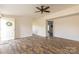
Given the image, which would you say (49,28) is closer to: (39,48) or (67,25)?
(67,25)

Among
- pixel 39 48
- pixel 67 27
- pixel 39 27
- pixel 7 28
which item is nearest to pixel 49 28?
pixel 39 27

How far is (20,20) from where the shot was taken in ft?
30.1

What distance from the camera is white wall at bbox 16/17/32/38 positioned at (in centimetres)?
912

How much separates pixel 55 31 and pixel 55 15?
2040 millimetres

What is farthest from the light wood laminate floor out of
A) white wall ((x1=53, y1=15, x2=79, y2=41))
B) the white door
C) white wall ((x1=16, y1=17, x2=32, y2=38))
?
white wall ((x1=16, y1=17, x2=32, y2=38))

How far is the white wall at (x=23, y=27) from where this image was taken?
29.9 feet

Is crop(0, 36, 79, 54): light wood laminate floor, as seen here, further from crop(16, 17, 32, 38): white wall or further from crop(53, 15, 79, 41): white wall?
crop(16, 17, 32, 38): white wall

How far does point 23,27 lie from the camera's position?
368 inches

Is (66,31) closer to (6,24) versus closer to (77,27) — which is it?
(77,27)

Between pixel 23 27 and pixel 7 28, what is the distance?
132 cm

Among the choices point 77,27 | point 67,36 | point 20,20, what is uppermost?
point 20,20
